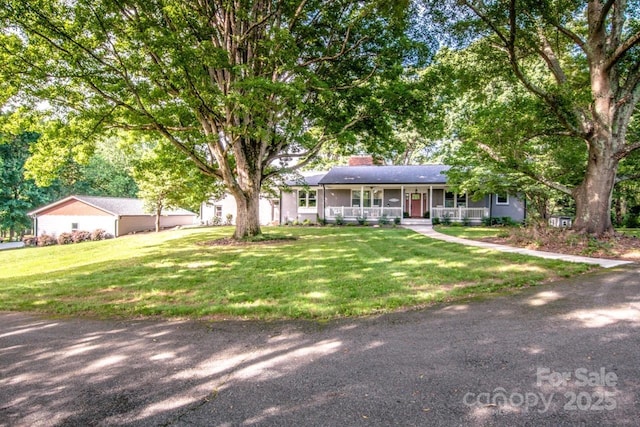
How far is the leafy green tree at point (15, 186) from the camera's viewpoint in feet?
115

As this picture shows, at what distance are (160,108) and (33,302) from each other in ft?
23.9

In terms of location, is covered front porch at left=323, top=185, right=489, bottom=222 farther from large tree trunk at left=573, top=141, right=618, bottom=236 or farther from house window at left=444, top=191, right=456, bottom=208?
large tree trunk at left=573, top=141, right=618, bottom=236

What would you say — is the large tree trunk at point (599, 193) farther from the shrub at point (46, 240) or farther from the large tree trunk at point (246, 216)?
the shrub at point (46, 240)

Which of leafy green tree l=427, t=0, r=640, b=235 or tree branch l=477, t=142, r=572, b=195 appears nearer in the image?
leafy green tree l=427, t=0, r=640, b=235

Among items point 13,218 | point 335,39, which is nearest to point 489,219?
point 335,39

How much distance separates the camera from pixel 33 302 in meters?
6.12

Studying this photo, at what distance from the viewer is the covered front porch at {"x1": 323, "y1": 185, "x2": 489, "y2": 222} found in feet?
76.2

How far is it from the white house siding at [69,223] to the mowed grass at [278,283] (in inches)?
906

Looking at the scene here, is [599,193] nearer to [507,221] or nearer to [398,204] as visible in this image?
[507,221]

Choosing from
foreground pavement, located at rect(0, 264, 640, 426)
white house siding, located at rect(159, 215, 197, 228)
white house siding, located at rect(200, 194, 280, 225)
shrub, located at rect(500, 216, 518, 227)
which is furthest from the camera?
white house siding, located at rect(159, 215, 197, 228)

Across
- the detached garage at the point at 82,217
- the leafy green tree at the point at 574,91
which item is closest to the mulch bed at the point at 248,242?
the leafy green tree at the point at 574,91

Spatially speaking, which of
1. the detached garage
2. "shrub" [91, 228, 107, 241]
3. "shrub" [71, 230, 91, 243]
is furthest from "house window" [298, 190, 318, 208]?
"shrub" [71, 230, 91, 243]

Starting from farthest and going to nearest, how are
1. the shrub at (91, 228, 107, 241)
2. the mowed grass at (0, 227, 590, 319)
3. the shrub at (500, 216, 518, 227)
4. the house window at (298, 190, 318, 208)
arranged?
the shrub at (91, 228, 107, 241) < the house window at (298, 190, 318, 208) < the shrub at (500, 216, 518, 227) < the mowed grass at (0, 227, 590, 319)

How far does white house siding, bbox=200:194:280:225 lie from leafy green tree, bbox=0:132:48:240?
2048cm
